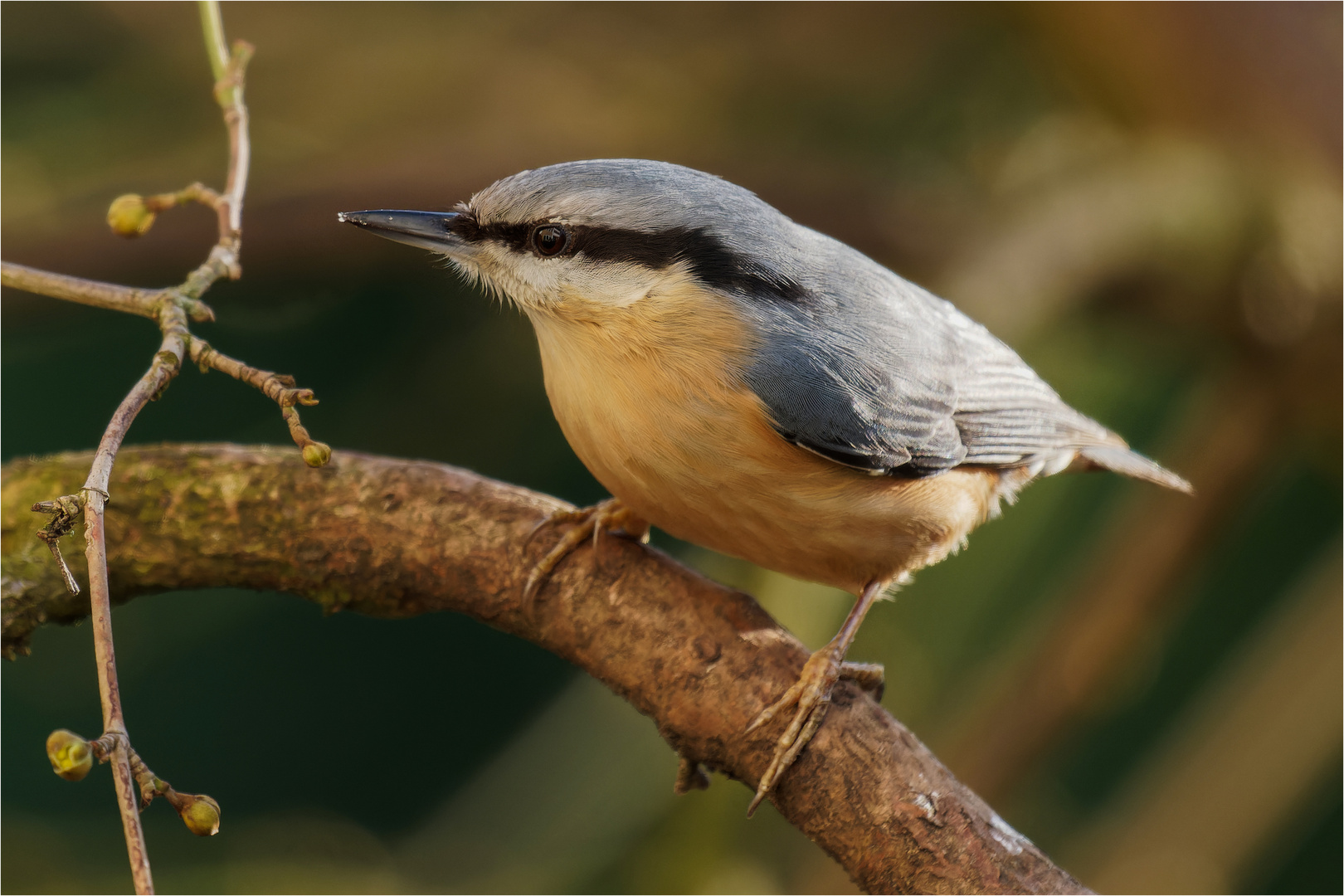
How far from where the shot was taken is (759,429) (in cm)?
170

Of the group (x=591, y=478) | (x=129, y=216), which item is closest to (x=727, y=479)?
(x=129, y=216)

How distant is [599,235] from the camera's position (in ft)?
5.75

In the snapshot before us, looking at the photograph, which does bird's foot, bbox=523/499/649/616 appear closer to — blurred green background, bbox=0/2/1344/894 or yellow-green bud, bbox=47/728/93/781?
blurred green background, bbox=0/2/1344/894

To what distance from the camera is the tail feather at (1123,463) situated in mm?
2406

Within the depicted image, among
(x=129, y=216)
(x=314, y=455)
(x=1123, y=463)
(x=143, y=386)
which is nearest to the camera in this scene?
(x=314, y=455)

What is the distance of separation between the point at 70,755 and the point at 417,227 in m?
1.05

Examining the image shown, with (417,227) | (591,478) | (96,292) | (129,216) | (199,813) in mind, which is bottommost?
(591,478)

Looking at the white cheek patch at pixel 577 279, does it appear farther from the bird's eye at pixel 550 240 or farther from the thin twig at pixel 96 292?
the thin twig at pixel 96 292

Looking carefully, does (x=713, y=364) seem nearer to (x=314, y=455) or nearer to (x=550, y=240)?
(x=550, y=240)

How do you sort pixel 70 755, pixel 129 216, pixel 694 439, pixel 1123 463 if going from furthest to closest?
1. pixel 1123 463
2. pixel 694 439
3. pixel 129 216
4. pixel 70 755

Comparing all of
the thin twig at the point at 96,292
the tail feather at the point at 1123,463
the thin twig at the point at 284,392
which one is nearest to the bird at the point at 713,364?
the thin twig at the point at 96,292

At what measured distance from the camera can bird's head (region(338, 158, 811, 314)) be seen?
5.71ft

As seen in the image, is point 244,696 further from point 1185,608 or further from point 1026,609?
point 1185,608

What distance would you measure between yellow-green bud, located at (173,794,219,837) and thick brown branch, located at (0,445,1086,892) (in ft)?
2.97
